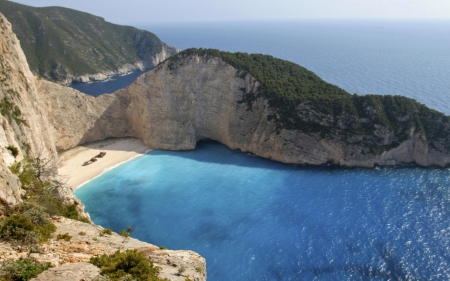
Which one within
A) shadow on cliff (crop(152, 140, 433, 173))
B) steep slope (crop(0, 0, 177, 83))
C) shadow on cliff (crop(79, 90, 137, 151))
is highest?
steep slope (crop(0, 0, 177, 83))

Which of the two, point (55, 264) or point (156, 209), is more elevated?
point (55, 264)

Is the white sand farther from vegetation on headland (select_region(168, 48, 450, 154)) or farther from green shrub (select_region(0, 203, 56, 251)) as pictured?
green shrub (select_region(0, 203, 56, 251))

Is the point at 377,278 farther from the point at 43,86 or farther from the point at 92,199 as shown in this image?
the point at 43,86

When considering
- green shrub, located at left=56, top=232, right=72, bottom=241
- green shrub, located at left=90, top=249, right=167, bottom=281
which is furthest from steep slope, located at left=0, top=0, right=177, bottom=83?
green shrub, located at left=90, top=249, right=167, bottom=281

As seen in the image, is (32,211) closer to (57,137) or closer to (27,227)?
(27,227)

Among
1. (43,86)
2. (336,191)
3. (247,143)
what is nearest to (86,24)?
(43,86)

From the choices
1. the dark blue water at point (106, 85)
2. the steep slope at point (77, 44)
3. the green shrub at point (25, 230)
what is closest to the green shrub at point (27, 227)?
the green shrub at point (25, 230)
